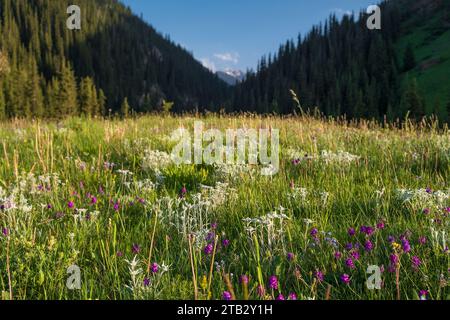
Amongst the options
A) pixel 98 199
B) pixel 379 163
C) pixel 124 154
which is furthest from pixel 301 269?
pixel 124 154

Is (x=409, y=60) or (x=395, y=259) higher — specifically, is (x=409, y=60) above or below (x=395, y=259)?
above

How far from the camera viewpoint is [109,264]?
104 inches

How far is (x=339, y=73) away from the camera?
469 feet
